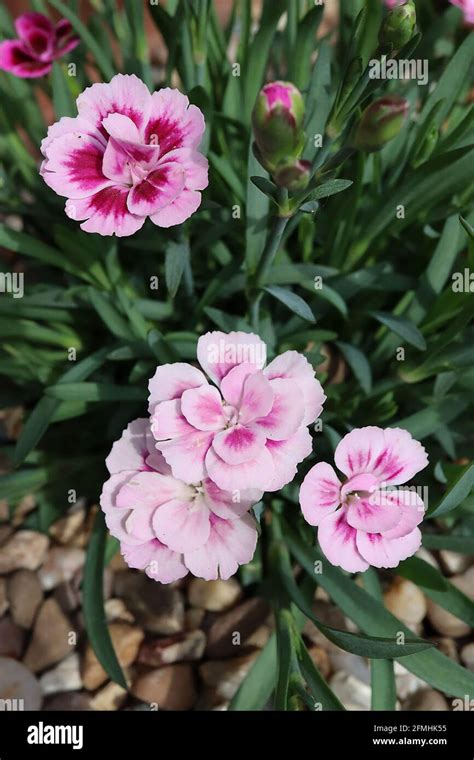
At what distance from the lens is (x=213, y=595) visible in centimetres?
107

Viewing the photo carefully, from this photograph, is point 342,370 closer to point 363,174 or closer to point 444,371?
point 444,371

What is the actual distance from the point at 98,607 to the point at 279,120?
0.67 metres

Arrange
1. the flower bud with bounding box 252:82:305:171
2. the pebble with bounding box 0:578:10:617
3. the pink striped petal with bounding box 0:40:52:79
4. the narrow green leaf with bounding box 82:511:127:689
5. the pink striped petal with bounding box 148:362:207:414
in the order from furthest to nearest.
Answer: the pebble with bounding box 0:578:10:617 → the pink striped petal with bounding box 0:40:52:79 → the narrow green leaf with bounding box 82:511:127:689 → the pink striped petal with bounding box 148:362:207:414 → the flower bud with bounding box 252:82:305:171

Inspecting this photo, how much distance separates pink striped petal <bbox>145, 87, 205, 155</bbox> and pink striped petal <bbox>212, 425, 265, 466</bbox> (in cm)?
28

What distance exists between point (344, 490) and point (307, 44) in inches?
27.9

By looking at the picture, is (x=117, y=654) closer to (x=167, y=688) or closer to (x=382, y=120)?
(x=167, y=688)

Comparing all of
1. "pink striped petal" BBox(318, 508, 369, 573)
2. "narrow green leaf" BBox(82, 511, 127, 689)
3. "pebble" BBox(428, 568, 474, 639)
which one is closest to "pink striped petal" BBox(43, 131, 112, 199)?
"pink striped petal" BBox(318, 508, 369, 573)

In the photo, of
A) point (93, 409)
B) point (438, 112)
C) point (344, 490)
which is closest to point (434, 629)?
point (344, 490)

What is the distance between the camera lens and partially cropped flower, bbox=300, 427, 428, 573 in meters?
0.65

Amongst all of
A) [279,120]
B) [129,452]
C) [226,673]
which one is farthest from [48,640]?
[279,120]

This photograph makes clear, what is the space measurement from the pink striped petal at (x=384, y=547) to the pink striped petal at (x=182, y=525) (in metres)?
0.15

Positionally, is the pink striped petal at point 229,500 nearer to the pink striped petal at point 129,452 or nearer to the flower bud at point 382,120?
the pink striped petal at point 129,452

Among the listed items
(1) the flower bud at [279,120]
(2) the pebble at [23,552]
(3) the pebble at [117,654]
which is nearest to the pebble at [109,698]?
(3) the pebble at [117,654]

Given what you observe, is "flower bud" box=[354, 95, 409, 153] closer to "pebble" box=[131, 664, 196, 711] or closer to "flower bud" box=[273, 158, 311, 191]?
"flower bud" box=[273, 158, 311, 191]
